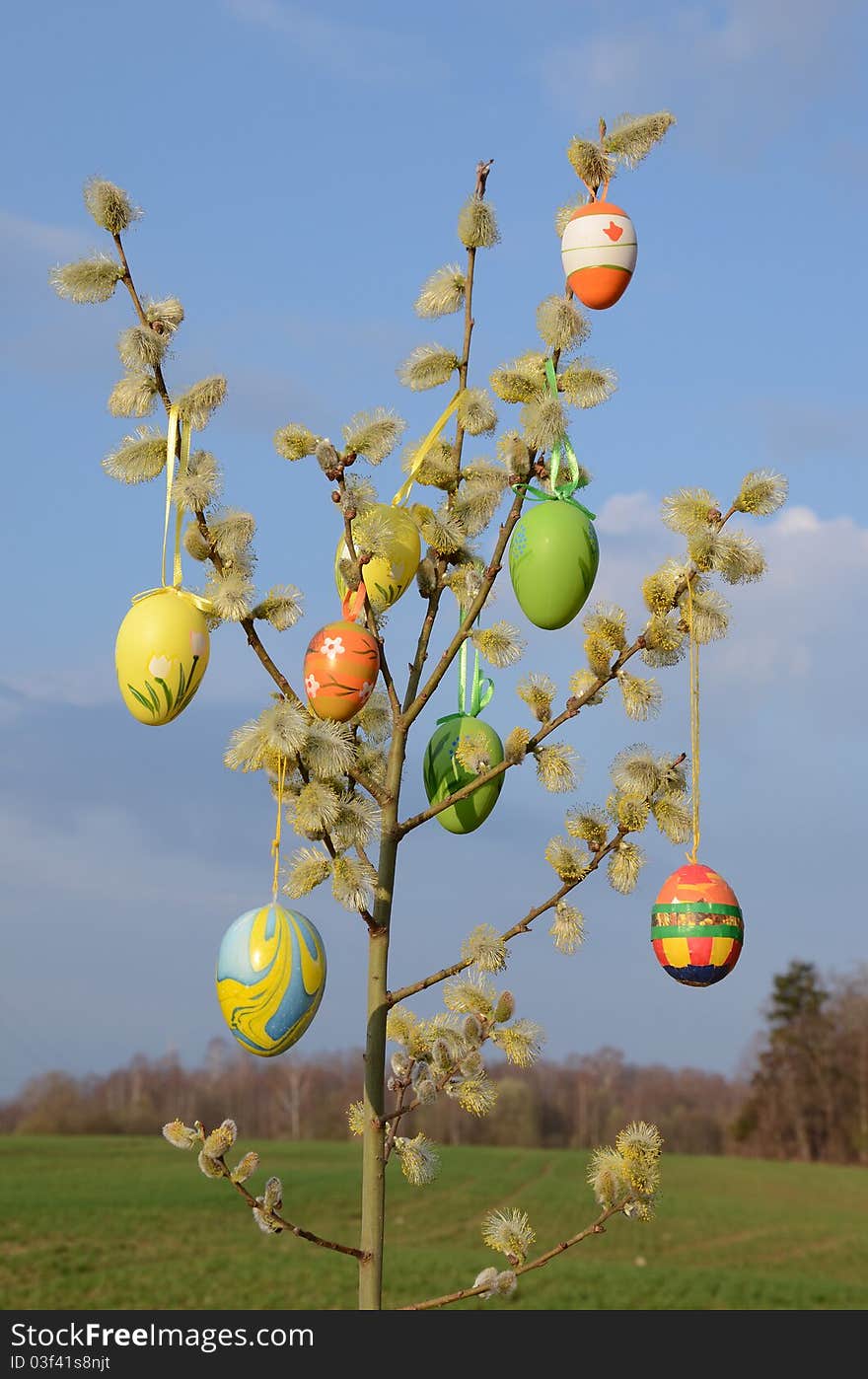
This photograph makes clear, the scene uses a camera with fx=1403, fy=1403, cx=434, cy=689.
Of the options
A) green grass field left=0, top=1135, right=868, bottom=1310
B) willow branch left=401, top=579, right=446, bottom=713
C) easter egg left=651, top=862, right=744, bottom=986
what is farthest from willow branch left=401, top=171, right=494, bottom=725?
green grass field left=0, top=1135, right=868, bottom=1310

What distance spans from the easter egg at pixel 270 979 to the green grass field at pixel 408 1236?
12867 mm

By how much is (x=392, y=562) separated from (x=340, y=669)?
446mm

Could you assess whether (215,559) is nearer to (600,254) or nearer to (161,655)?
(161,655)

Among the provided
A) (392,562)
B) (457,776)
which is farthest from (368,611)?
(457,776)

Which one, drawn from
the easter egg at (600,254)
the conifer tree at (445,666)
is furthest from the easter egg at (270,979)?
the easter egg at (600,254)

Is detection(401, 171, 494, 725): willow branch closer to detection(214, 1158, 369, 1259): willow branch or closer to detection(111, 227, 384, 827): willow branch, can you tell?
detection(111, 227, 384, 827): willow branch

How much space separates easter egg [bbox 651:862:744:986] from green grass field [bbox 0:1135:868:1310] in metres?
13.0

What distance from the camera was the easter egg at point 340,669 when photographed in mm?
3211

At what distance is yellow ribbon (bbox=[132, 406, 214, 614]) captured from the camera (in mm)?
3270

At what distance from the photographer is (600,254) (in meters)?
3.44

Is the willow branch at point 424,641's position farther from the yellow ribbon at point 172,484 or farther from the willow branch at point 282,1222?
the willow branch at point 282,1222
